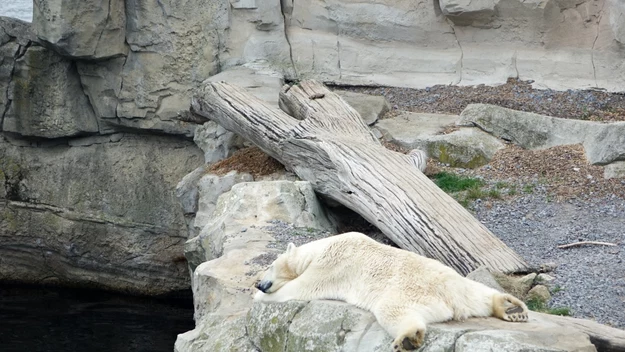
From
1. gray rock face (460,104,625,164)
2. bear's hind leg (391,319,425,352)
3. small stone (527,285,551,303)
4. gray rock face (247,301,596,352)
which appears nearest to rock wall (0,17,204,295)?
gray rock face (460,104,625,164)

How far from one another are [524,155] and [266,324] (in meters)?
4.98

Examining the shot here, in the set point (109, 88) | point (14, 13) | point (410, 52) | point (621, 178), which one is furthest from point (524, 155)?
point (14, 13)

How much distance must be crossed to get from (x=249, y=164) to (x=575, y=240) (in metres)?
3.68

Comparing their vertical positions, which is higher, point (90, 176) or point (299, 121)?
point (299, 121)

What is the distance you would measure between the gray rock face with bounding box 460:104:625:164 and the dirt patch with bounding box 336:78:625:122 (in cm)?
113

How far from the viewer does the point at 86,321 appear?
11.5 metres

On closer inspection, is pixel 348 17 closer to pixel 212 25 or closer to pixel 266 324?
pixel 212 25

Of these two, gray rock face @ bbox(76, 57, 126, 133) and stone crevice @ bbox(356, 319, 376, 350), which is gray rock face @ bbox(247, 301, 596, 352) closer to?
stone crevice @ bbox(356, 319, 376, 350)

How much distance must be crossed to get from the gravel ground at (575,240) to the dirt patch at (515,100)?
9.38 feet

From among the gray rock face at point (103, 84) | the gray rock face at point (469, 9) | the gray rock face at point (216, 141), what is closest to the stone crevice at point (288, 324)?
the gray rock face at point (216, 141)

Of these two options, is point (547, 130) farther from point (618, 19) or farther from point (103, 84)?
point (103, 84)

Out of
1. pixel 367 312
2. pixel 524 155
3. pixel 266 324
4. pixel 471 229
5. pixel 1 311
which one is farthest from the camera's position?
pixel 1 311

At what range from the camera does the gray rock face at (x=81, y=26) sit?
1144cm

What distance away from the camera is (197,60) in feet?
40.0
